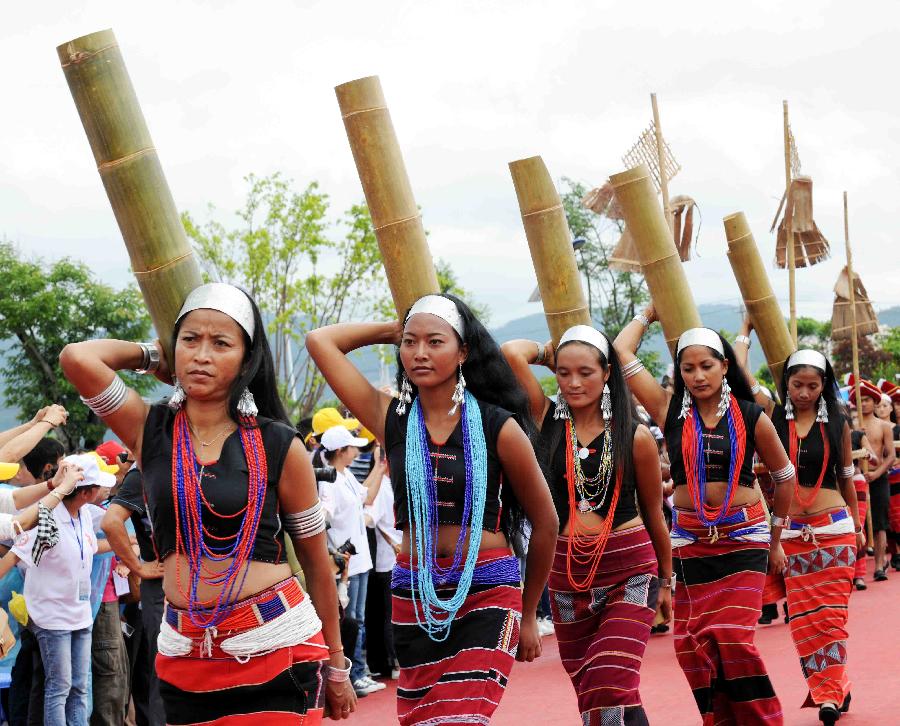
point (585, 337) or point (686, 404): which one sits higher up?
point (585, 337)

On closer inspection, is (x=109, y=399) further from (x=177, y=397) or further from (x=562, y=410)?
(x=562, y=410)

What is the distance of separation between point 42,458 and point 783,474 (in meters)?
5.01

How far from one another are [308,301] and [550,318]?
2083 centimetres

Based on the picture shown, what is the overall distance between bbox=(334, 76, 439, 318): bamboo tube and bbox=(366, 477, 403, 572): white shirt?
631 cm

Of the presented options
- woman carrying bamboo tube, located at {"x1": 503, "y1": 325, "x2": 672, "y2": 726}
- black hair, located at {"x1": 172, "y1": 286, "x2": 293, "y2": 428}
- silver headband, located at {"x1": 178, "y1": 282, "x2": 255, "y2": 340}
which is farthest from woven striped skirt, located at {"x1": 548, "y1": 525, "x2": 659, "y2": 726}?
silver headband, located at {"x1": 178, "y1": 282, "x2": 255, "y2": 340}

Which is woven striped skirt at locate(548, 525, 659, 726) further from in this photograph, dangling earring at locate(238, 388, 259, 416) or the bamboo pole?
the bamboo pole

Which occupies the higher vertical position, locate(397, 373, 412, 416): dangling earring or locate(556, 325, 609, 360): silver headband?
locate(397, 373, 412, 416): dangling earring

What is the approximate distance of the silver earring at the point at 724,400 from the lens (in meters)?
7.84

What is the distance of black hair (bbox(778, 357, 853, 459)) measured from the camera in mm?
9109

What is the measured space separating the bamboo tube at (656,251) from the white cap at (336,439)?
3302mm

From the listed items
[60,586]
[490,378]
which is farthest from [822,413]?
[60,586]

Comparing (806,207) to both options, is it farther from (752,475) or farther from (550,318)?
(550,318)

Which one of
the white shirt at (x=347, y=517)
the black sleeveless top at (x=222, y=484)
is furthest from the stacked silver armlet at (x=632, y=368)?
the black sleeveless top at (x=222, y=484)

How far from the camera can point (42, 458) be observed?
862 cm
